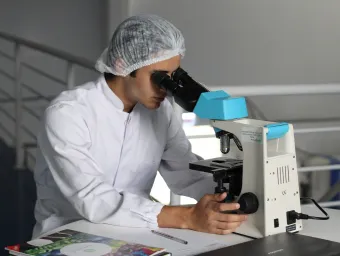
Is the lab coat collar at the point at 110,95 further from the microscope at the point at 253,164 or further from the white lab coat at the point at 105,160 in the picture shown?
the microscope at the point at 253,164

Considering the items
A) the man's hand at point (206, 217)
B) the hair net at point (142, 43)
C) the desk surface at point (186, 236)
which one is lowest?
the desk surface at point (186, 236)

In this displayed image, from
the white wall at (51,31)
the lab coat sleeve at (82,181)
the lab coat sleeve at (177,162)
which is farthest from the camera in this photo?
the white wall at (51,31)

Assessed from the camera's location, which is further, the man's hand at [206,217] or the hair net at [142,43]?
the hair net at [142,43]

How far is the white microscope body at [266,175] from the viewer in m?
1.45

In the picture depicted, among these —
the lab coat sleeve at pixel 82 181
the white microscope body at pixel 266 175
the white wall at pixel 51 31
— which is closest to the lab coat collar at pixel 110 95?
the lab coat sleeve at pixel 82 181

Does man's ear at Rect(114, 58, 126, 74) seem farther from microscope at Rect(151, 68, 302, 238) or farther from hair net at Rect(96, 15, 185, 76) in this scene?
microscope at Rect(151, 68, 302, 238)

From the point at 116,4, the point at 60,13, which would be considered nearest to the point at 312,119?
the point at 116,4

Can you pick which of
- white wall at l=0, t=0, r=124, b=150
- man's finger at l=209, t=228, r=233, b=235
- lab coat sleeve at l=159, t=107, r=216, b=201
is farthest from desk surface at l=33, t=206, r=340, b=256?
white wall at l=0, t=0, r=124, b=150

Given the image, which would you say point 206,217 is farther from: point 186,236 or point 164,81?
point 164,81

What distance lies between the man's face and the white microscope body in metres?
0.23

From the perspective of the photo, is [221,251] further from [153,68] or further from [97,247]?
[153,68]

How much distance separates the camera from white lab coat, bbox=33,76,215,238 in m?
1.56

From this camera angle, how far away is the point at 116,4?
15.6ft

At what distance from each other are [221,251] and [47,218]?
0.65 metres
